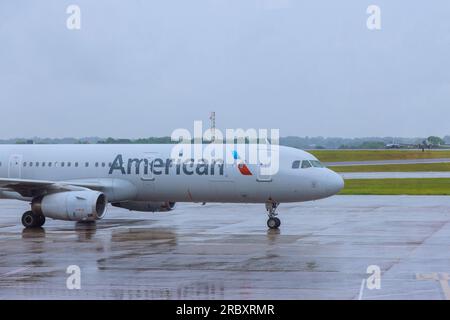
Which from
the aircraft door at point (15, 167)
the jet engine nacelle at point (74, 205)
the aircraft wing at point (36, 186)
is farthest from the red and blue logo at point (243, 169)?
the aircraft door at point (15, 167)

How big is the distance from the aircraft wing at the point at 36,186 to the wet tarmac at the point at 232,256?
1.56 m

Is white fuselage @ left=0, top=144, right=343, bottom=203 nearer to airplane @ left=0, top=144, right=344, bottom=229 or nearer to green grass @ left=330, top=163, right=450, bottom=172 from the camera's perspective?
airplane @ left=0, top=144, right=344, bottom=229

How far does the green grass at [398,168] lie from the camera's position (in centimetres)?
8438

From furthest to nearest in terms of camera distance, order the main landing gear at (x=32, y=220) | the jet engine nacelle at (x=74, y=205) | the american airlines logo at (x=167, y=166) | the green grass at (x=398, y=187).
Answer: the green grass at (x=398, y=187) < the main landing gear at (x=32, y=220) < the american airlines logo at (x=167, y=166) < the jet engine nacelle at (x=74, y=205)

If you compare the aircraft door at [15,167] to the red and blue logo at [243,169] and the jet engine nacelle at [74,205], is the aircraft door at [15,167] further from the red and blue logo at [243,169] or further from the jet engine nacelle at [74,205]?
the red and blue logo at [243,169]

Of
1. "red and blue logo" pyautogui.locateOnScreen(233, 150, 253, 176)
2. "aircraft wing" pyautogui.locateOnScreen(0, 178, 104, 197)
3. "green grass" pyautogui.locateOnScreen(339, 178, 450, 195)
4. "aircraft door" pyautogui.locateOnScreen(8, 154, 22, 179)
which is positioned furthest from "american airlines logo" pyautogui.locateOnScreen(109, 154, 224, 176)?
"green grass" pyautogui.locateOnScreen(339, 178, 450, 195)

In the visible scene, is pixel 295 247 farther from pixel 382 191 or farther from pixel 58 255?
pixel 382 191

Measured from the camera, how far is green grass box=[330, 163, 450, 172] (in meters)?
84.4

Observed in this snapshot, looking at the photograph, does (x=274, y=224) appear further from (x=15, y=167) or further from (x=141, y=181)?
(x=15, y=167)

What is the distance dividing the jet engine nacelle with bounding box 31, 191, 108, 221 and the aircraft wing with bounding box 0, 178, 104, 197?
41 centimetres

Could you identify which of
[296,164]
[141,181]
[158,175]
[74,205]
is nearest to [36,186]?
[74,205]

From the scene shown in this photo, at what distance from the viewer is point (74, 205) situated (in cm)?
3150
